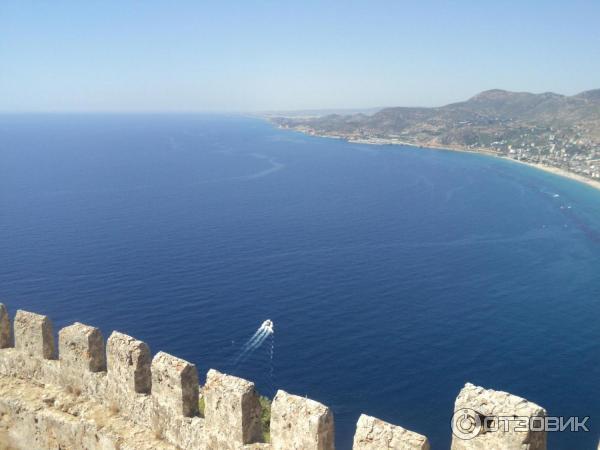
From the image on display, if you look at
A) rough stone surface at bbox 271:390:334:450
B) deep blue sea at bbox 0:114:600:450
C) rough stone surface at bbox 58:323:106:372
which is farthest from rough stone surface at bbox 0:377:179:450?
deep blue sea at bbox 0:114:600:450

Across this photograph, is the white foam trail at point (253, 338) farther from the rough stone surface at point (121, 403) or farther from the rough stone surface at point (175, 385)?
the rough stone surface at point (175, 385)

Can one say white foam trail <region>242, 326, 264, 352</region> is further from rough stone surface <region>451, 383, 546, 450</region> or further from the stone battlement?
rough stone surface <region>451, 383, 546, 450</region>

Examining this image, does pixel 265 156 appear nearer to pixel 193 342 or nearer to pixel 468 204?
pixel 468 204

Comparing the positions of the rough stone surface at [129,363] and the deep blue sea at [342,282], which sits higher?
→ the rough stone surface at [129,363]

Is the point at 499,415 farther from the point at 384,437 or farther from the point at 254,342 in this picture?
the point at 254,342

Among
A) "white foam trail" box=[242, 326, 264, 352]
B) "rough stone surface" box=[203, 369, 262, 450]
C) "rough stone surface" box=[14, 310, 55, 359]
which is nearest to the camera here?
"rough stone surface" box=[203, 369, 262, 450]

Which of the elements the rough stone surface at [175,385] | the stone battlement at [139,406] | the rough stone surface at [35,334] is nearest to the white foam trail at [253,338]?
the stone battlement at [139,406]
